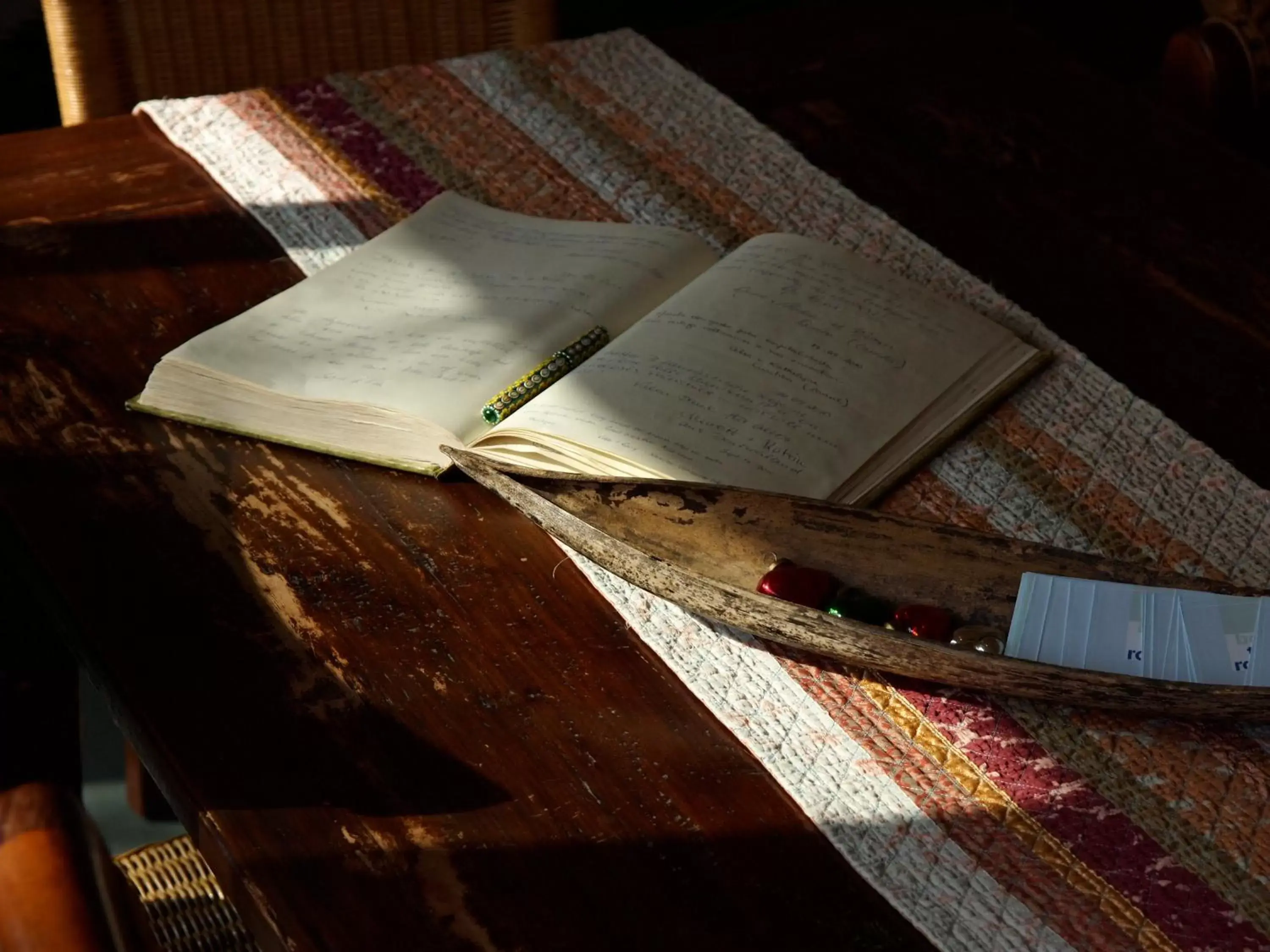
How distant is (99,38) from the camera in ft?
5.39

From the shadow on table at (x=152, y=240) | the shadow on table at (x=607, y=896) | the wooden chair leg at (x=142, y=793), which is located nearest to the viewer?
the shadow on table at (x=607, y=896)

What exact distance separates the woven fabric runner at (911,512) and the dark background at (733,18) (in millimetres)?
856

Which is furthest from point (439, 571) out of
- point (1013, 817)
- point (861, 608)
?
point (1013, 817)

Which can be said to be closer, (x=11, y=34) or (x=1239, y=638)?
(x=1239, y=638)

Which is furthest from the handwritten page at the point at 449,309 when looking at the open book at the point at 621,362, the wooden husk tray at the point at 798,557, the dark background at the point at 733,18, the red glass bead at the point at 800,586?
the dark background at the point at 733,18

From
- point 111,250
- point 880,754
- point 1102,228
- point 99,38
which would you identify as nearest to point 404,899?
point 880,754

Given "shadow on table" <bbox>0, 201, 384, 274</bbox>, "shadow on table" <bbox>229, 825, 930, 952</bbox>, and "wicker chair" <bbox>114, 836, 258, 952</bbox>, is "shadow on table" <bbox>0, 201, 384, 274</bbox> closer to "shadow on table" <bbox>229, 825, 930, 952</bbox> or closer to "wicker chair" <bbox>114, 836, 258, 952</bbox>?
"wicker chair" <bbox>114, 836, 258, 952</bbox>

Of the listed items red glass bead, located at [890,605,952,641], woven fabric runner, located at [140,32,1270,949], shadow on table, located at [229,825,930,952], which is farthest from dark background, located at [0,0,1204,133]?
shadow on table, located at [229,825,930,952]

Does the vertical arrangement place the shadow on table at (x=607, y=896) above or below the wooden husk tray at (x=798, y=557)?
below

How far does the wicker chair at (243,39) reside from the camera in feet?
5.39

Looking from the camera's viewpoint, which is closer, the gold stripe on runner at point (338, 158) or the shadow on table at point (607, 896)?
the shadow on table at point (607, 896)

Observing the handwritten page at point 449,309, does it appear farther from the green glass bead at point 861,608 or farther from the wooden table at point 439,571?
the green glass bead at point 861,608

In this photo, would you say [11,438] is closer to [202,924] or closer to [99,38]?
[202,924]

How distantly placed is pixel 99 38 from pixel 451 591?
99 cm
